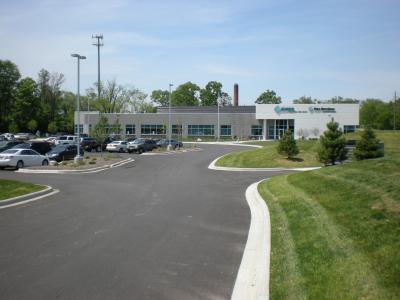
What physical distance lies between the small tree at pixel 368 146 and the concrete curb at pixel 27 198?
60.8ft

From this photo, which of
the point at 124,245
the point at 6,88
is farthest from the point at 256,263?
the point at 6,88

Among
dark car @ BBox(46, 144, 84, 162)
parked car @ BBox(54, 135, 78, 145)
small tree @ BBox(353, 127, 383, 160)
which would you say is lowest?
dark car @ BBox(46, 144, 84, 162)

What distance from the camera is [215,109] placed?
100688mm

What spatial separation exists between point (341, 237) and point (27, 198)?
1164 centimetres

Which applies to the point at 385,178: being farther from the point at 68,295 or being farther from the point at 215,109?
the point at 215,109

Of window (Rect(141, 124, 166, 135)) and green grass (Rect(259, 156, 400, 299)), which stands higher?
window (Rect(141, 124, 166, 135))

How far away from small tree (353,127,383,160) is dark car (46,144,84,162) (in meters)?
22.9

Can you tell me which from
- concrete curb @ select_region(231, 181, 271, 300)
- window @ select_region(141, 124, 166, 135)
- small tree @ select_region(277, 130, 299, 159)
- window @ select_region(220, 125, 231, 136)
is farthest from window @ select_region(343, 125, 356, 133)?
concrete curb @ select_region(231, 181, 271, 300)

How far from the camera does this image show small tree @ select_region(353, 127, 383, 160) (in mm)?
26720

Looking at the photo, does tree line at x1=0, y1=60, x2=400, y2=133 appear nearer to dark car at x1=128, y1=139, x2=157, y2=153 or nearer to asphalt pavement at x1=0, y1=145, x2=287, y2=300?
dark car at x1=128, y1=139, x2=157, y2=153

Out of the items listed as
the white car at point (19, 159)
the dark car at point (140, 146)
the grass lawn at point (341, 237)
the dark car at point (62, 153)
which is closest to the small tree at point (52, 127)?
the dark car at point (140, 146)

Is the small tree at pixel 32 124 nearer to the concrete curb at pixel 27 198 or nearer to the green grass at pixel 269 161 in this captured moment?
the green grass at pixel 269 161

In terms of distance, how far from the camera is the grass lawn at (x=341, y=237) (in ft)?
20.2

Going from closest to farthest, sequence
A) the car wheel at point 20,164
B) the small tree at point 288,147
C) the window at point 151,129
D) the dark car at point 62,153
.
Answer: the car wheel at point 20,164 < the small tree at point 288,147 < the dark car at point 62,153 < the window at point 151,129
